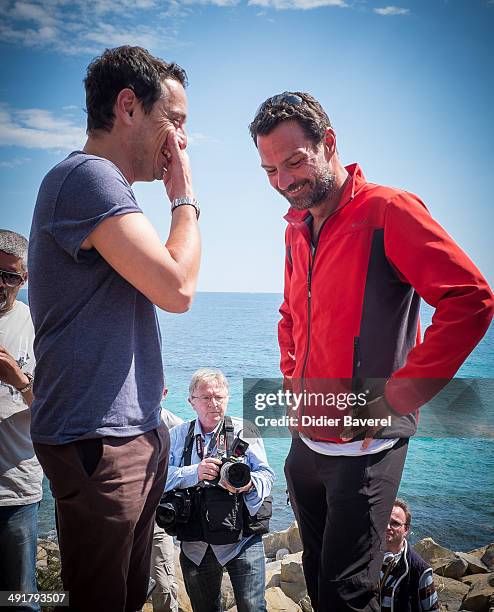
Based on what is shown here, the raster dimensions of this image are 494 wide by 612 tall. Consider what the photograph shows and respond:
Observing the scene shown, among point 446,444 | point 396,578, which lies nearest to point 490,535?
point 396,578

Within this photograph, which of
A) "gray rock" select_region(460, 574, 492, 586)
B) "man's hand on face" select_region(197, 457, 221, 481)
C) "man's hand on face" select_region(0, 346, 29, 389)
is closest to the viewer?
"man's hand on face" select_region(0, 346, 29, 389)

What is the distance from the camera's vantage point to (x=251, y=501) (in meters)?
3.61

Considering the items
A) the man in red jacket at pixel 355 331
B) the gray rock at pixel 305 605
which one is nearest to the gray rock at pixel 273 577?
the gray rock at pixel 305 605

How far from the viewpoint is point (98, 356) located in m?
1.58

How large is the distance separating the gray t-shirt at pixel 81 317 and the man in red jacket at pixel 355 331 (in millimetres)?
882

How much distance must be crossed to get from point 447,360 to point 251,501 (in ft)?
6.67

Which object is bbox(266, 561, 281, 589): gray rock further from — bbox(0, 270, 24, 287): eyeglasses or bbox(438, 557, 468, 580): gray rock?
bbox(0, 270, 24, 287): eyeglasses

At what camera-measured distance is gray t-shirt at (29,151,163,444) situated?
5.12 feet

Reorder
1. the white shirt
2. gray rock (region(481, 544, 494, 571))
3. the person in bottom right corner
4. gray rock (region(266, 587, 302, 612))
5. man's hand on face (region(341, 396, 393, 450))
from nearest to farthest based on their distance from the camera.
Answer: man's hand on face (region(341, 396, 393, 450)) → the white shirt → the person in bottom right corner → gray rock (region(266, 587, 302, 612)) → gray rock (region(481, 544, 494, 571))

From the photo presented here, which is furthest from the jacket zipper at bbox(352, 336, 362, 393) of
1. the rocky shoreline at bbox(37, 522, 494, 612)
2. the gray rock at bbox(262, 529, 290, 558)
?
the gray rock at bbox(262, 529, 290, 558)

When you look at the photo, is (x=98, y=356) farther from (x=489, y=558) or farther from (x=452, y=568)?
(x=489, y=558)

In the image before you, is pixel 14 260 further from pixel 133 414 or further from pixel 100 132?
pixel 133 414

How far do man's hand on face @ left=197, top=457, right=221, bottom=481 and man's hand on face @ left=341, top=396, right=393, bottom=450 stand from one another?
1.62 metres

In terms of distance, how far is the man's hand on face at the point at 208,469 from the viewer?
11.7 feet
